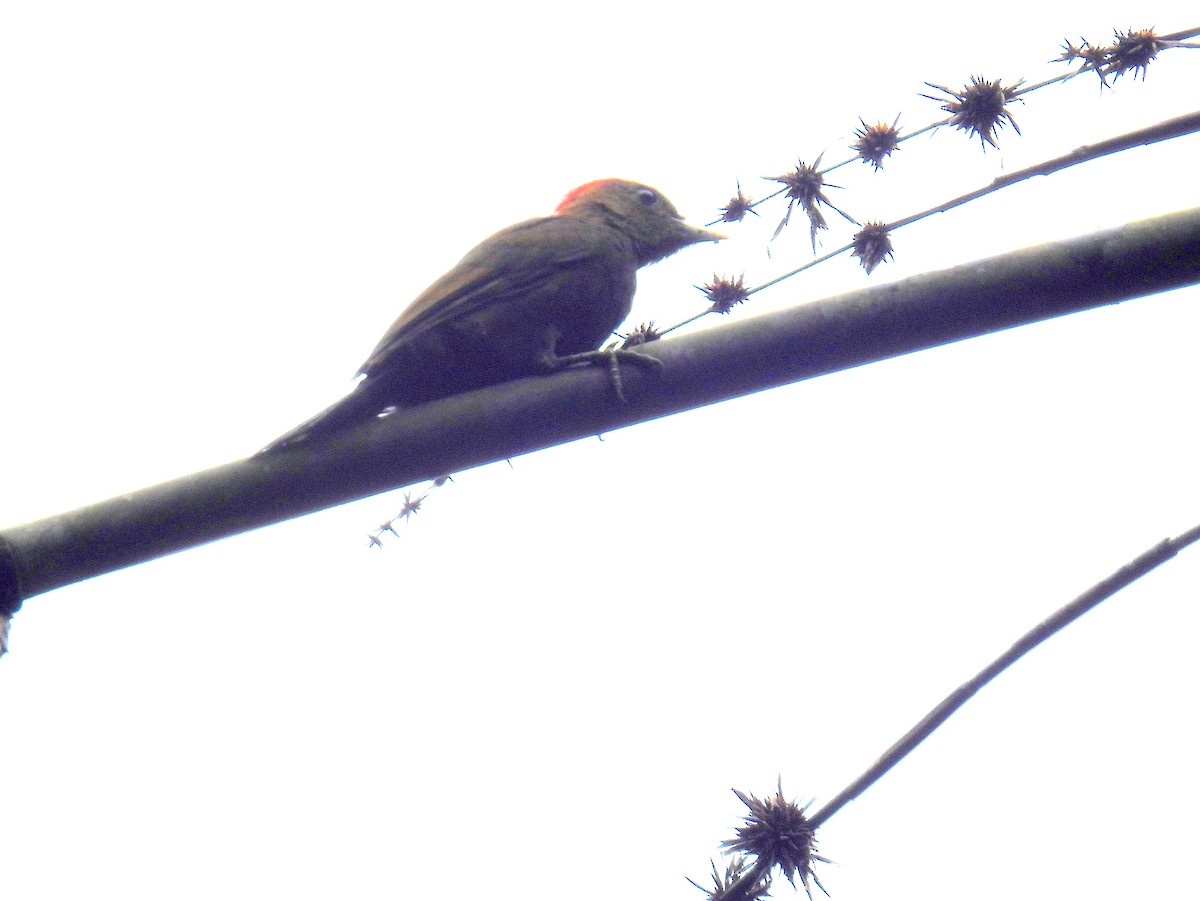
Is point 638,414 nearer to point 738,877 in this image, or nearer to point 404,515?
point 738,877

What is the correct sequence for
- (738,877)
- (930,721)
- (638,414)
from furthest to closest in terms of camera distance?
(638,414) → (738,877) → (930,721)

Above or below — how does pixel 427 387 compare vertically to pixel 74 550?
above

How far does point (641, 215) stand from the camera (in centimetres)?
514

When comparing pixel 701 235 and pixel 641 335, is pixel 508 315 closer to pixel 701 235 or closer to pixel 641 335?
pixel 641 335

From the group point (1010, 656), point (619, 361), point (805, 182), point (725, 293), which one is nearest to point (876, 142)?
point (805, 182)

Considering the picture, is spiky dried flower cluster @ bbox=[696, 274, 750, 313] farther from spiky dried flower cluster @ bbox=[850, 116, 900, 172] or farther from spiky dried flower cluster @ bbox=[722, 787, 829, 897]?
spiky dried flower cluster @ bbox=[722, 787, 829, 897]

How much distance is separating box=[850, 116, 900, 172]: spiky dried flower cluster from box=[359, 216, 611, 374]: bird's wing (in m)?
1.26

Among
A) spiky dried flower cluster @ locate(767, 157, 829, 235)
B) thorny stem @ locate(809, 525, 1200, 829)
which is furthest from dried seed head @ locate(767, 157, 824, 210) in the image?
thorny stem @ locate(809, 525, 1200, 829)

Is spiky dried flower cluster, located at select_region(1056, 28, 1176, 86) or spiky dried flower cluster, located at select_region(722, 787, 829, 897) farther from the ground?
spiky dried flower cluster, located at select_region(1056, 28, 1176, 86)

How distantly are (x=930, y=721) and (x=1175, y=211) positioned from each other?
133 centimetres

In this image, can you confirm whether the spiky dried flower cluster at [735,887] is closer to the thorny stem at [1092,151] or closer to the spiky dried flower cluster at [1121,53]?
the thorny stem at [1092,151]

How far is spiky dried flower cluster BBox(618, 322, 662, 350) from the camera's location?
3250 mm

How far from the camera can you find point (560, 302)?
4.29 meters

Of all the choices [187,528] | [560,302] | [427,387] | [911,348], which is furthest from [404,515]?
[911,348]
